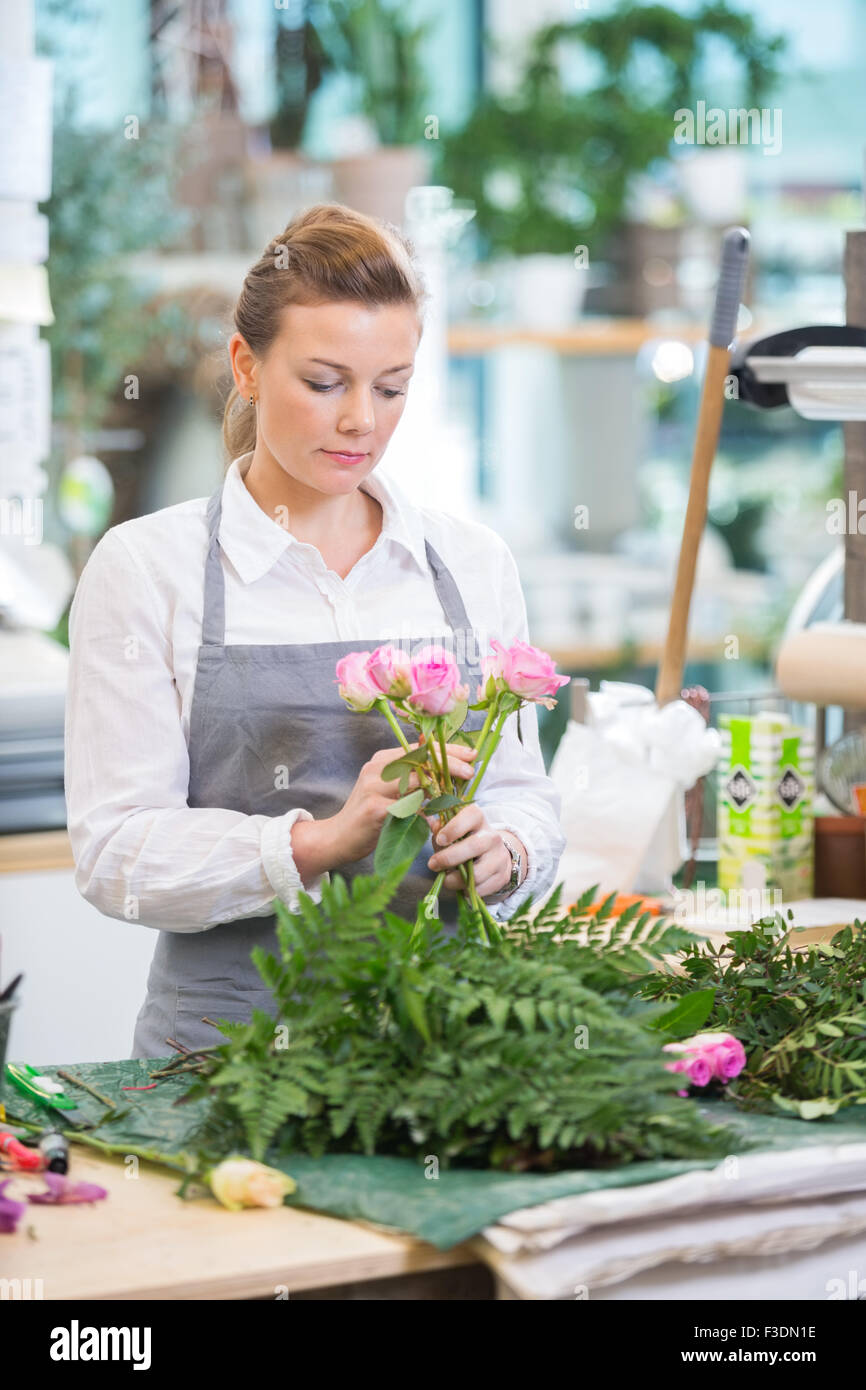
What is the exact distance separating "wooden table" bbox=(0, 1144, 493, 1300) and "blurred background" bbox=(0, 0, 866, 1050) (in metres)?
1.80

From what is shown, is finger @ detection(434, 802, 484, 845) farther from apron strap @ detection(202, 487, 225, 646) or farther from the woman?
apron strap @ detection(202, 487, 225, 646)

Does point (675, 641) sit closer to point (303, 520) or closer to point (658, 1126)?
point (303, 520)

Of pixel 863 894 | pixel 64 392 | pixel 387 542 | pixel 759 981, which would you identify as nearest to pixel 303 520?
pixel 387 542

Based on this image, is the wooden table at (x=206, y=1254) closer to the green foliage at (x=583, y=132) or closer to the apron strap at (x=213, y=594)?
the apron strap at (x=213, y=594)

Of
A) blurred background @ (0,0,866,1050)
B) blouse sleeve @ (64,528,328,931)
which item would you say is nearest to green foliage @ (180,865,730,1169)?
blouse sleeve @ (64,528,328,931)

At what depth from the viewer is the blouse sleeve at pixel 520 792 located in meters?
1.59

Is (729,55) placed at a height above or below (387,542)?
above

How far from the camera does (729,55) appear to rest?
407 centimetres

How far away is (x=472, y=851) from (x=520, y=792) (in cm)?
28

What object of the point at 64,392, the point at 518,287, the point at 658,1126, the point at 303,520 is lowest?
the point at 658,1126

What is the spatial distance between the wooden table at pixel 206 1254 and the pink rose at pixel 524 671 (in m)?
0.46

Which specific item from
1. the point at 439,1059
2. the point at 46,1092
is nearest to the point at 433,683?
the point at 439,1059
